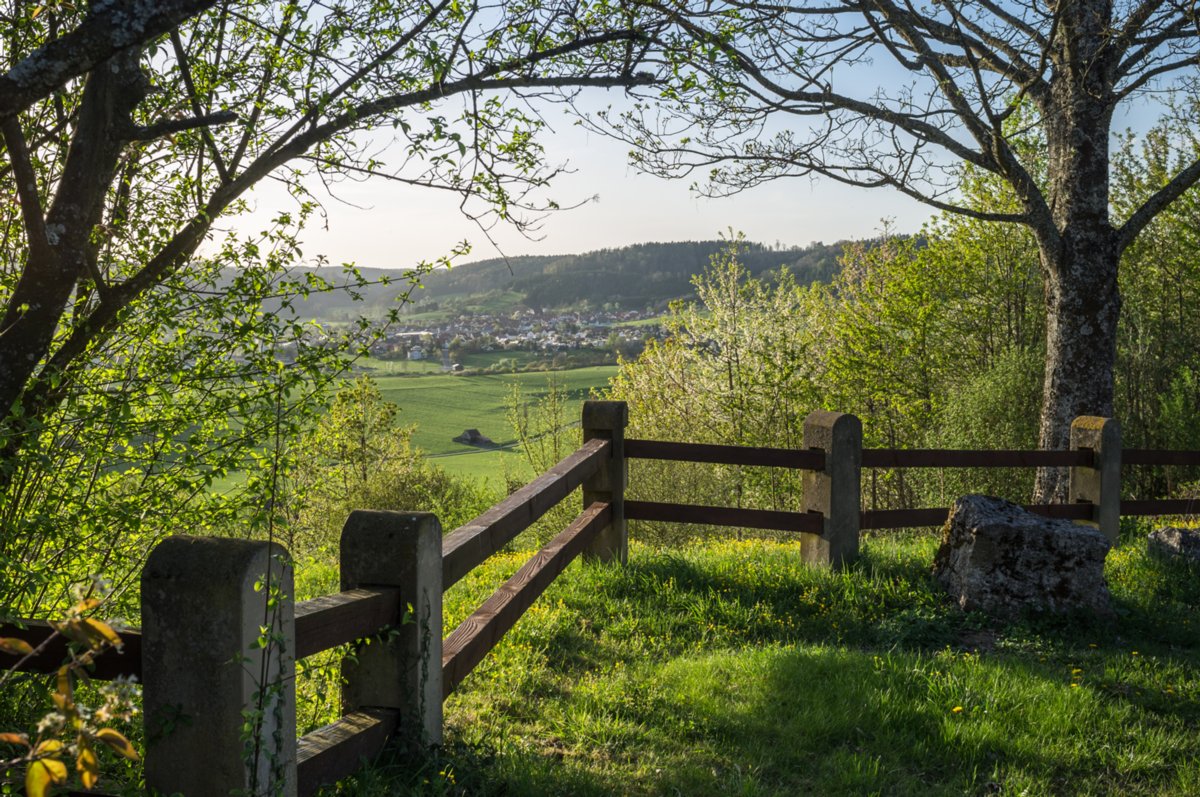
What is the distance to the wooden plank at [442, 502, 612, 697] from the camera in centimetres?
423

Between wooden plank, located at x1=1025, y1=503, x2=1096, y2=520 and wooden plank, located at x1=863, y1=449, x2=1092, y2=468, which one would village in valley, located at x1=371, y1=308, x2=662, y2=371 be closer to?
wooden plank, located at x1=1025, y1=503, x2=1096, y2=520

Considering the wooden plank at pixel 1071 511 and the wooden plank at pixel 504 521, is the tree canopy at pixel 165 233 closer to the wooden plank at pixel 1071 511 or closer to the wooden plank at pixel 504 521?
the wooden plank at pixel 504 521

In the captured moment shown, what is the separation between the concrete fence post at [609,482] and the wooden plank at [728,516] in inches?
6.8

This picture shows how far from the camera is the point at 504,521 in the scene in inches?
188

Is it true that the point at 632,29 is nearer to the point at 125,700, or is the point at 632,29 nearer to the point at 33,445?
the point at 33,445

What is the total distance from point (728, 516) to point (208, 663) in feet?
17.4

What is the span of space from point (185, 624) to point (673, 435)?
86.7 feet

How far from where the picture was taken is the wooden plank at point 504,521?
4152mm

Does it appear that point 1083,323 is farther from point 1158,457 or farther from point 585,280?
point 585,280

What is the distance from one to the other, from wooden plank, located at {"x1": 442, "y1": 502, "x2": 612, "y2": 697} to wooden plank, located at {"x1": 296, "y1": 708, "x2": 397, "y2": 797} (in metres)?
0.40

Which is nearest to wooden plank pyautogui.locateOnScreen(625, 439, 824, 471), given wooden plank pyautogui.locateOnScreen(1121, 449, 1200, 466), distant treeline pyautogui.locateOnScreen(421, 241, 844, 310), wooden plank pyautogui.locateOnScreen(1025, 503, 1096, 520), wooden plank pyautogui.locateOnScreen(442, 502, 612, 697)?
wooden plank pyautogui.locateOnScreen(442, 502, 612, 697)

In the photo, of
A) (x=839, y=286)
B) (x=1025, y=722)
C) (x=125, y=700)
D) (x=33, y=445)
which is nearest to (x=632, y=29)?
(x=33, y=445)

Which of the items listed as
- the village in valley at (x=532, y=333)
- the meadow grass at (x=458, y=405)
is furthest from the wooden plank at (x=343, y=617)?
the village in valley at (x=532, y=333)

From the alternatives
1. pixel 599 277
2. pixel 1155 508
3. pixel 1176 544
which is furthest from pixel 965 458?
pixel 599 277
